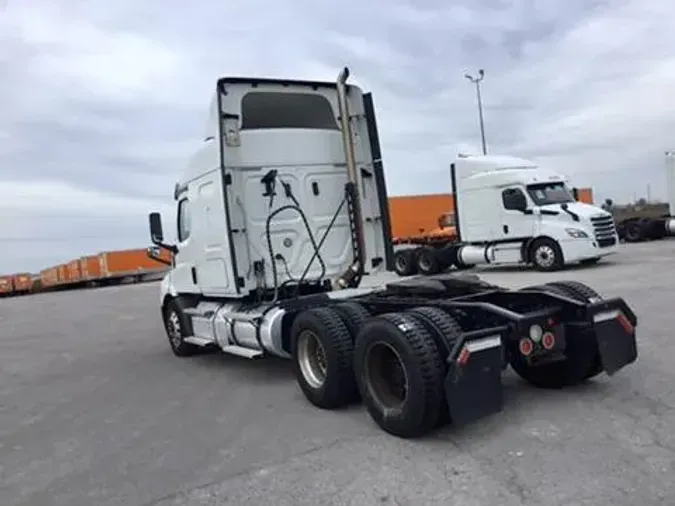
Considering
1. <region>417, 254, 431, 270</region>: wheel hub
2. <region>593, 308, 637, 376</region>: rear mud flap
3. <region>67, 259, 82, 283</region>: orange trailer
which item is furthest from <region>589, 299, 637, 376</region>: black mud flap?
<region>67, 259, 82, 283</region>: orange trailer

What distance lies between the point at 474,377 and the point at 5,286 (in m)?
43.4

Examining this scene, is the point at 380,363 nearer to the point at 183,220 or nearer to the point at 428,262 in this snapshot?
the point at 183,220

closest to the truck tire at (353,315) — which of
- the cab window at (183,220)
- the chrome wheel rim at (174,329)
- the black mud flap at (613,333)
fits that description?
the black mud flap at (613,333)

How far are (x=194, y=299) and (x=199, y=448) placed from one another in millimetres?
4368

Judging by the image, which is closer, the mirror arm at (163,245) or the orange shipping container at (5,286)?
the mirror arm at (163,245)

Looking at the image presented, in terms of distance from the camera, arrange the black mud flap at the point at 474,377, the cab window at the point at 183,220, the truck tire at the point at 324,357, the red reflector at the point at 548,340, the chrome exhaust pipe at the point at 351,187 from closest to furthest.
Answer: the black mud flap at the point at 474,377, the red reflector at the point at 548,340, the truck tire at the point at 324,357, the chrome exhaust pipe at the point at 351,187, the cab window at the point at 183,220

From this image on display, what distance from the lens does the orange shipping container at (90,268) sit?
38.8m

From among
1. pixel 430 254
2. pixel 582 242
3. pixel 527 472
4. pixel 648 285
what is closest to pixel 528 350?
pixel 527 472

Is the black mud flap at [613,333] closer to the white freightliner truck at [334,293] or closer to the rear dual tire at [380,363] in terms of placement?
the white freightliner truck at [334,293]

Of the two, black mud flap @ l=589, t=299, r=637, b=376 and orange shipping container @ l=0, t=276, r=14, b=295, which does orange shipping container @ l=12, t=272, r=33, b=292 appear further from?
black mud flap @ l=589, t=299, r=637, b=376

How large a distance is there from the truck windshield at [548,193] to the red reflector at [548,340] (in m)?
13.5

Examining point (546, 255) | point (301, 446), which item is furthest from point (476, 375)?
point (546, 255)

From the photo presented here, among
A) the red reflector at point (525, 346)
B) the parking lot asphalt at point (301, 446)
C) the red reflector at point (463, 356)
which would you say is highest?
the red reflector at point (463, 356)

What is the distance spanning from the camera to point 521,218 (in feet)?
59.6
